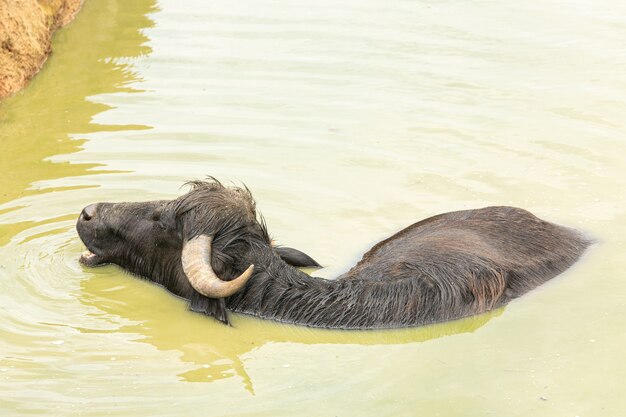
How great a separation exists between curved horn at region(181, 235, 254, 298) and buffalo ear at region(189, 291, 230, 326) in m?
0.39

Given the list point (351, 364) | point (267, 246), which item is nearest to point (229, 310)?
point (267, 246)

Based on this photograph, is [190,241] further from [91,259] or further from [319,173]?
[319,173]

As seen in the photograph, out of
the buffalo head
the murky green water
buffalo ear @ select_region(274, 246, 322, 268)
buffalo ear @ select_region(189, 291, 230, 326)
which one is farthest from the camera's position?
buffalo ear @ select_region(274, 246, 322, 268)

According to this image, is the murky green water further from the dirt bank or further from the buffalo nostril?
the buffalo nostril

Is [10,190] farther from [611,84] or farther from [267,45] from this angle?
[611,84]

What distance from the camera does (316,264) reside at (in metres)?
9.38

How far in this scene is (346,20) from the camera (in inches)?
649

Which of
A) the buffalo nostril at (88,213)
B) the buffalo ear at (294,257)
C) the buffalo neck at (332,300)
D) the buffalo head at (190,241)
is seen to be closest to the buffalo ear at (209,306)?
the buffalo head at (190,241)

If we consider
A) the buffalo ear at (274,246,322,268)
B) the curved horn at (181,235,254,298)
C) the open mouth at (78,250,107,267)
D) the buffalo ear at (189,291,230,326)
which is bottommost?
the open mouth at (78,250,107,267)

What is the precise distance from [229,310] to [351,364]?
1364mm

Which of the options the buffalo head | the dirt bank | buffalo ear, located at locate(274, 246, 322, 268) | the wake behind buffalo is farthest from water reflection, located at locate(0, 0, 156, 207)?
buffalo ear, located at locate(274, 246, 322, 268)

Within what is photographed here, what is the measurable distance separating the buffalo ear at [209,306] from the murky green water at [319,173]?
12 cm

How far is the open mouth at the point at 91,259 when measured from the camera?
31.7ft

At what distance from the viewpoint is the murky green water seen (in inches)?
301
